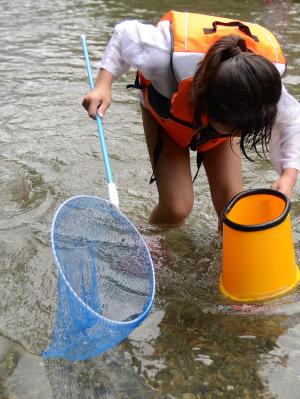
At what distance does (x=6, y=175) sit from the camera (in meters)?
4.55

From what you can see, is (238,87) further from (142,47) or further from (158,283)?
(158,283)

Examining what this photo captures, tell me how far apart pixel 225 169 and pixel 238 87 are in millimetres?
966

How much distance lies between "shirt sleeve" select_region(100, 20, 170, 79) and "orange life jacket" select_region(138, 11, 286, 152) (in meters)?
0.06

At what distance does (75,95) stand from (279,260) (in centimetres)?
412

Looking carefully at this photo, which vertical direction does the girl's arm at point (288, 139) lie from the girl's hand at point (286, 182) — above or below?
above

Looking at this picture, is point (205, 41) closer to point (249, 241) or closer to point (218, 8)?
point (249, 241)

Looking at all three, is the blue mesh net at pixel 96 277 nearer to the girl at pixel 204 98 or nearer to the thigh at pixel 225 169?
the girl at pixel 204 98

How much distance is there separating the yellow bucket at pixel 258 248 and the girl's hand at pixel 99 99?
79 cm

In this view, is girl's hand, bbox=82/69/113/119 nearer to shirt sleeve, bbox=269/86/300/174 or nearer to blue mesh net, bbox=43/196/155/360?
blue mesh net, bbox=43/196/155/360

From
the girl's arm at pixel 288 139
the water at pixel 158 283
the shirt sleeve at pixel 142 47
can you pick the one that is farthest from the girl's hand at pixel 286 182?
the shirt sleeve at pixel 142 47

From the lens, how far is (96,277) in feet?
9.45

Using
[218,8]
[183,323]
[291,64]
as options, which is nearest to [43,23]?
[218,8]

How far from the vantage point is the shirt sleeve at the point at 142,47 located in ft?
9.38

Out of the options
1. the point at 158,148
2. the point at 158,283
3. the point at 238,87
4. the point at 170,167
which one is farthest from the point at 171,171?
the point at 238,87
